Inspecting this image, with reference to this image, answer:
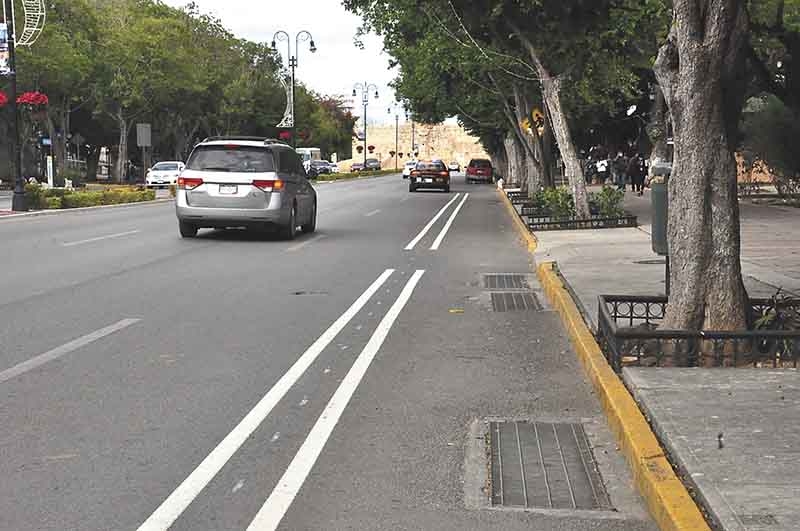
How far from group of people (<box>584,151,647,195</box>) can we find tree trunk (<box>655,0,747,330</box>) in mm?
29988

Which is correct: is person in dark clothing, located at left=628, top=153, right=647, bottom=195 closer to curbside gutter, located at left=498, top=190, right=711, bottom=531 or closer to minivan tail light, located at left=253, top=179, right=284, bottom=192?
minivan tail light, located at left=253, top=179, right=284, bottom=192

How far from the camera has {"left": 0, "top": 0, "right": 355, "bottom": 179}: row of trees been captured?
187ft

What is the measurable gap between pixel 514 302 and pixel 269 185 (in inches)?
322

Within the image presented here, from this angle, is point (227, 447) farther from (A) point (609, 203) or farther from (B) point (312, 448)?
(A) point (609, 203)

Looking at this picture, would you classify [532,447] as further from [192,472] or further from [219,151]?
[219,151]

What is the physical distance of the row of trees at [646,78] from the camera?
8.05 meters

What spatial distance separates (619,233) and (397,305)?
10862 millimetres

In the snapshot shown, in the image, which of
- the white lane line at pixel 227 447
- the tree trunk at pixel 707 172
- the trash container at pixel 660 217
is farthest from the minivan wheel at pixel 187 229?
the tree trunk at pixel 707 172

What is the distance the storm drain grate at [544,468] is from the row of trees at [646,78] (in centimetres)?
221

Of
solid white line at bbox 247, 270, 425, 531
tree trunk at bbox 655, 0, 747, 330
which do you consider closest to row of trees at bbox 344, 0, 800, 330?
tree trunk at bbox 655, 0, 747, 330

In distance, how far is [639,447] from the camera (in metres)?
5.48

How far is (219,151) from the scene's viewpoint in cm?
1953

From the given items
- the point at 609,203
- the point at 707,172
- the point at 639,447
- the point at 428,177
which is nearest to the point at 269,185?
the point at 609,203

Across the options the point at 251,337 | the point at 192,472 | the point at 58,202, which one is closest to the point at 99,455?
the point at 192,472
